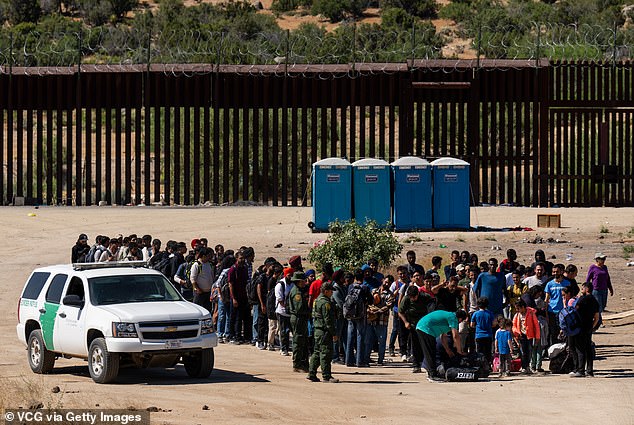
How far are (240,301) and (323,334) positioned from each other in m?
3.69

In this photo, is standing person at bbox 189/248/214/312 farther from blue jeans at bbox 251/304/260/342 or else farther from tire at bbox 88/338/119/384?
tire at bbox 88/338/119/384

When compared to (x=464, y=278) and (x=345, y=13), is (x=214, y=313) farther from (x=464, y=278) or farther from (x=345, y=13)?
(x=345, y=13)

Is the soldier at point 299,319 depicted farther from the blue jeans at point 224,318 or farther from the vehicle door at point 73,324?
the blue jeans at point 224,318

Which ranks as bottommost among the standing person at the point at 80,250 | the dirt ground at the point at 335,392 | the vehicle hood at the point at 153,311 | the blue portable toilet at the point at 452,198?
the dirt ground at the point at 335,392

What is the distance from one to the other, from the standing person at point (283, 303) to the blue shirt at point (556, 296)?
12.0ft

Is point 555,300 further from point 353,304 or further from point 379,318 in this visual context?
point 353,304

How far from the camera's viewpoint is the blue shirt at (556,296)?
59.9ft

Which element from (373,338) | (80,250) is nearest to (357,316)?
(373,338)

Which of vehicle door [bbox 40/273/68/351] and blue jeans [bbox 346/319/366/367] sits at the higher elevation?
vehicle door [bbox 40/273/68/351]

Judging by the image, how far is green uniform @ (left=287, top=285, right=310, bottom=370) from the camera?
17125 mm

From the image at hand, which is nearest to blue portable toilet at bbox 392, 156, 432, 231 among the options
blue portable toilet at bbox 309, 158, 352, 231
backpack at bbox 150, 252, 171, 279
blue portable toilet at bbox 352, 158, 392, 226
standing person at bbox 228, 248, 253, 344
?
blue portable toilet at bbox 352, 158, 392, 226

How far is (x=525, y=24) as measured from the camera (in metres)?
77.9

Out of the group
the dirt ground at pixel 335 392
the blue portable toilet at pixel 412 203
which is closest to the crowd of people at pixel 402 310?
the dirt ground at pixel 335 392

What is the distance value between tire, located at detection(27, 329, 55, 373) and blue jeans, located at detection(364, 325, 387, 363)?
4385mm
